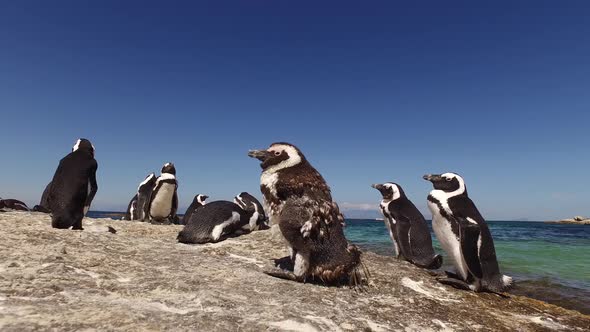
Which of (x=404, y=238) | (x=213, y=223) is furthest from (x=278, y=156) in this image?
(x=404, y=238)

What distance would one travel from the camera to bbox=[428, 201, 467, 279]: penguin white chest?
6.53 meters

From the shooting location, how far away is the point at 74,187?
23.7 feet

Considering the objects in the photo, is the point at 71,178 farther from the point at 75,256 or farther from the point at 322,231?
the point at 322,231

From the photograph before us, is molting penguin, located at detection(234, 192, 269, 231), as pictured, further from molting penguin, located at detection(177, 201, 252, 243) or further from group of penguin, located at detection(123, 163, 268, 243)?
molting penguin, located at detection(177, 201, 252, 243)

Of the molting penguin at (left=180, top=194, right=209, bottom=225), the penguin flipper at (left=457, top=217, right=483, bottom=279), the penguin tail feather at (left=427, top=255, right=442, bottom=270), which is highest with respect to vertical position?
the molting penguin at (left=180, top=194, right=209, bottom=225)

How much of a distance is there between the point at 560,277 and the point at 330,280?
32.7 ft

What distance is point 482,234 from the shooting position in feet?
21.7

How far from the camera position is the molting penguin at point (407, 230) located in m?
8.71

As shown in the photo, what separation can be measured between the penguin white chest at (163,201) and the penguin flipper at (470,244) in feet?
34.9

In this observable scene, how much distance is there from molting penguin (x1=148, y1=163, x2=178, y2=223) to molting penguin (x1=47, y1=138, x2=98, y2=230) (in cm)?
561

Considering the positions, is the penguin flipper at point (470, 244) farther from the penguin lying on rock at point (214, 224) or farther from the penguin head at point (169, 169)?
the penguin head at point (169, 169)

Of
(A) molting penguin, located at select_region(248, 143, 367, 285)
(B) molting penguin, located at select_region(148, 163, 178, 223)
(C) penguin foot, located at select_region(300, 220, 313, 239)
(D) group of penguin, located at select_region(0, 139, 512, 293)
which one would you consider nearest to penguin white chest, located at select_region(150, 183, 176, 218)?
(B) molting penguin, located at select_region(148, 163, 178, 223)

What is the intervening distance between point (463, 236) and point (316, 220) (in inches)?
140

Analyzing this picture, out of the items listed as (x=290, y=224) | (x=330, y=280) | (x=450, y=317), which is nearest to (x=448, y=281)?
(x=450, y=317)
